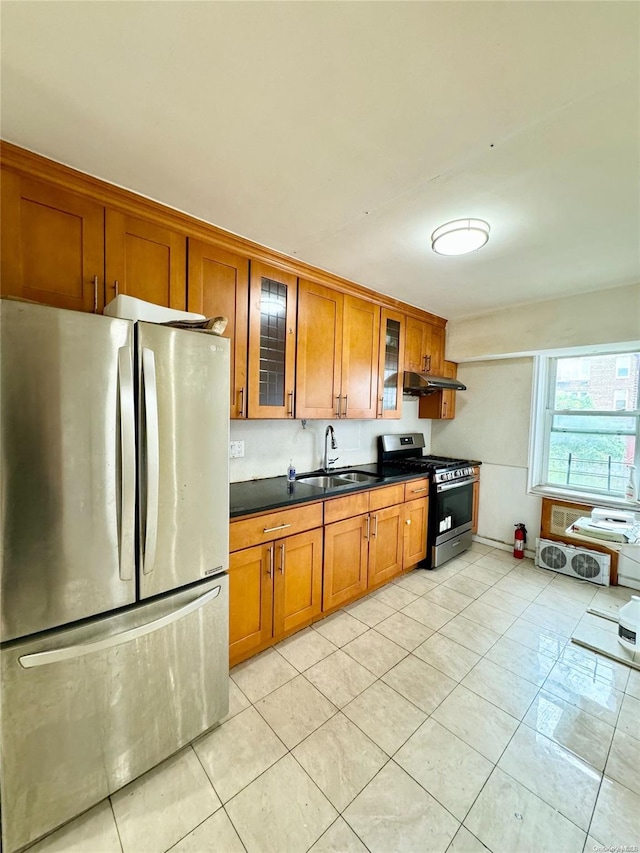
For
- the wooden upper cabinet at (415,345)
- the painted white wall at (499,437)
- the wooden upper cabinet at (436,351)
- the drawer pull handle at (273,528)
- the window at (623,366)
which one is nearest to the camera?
the drawer pull handle at (273,528)

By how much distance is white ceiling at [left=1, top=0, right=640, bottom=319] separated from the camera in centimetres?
89

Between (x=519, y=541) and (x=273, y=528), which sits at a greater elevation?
(x=273, y=528)

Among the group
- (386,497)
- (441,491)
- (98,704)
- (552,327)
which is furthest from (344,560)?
(552,327)

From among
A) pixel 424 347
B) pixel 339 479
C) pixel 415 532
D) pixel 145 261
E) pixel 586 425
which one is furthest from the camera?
pixel 424 347

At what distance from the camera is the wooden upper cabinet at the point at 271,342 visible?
7.09ft

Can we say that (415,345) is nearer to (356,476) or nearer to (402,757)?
(356,476)

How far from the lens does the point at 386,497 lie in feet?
8.93

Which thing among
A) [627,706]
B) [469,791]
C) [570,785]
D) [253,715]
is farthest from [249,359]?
[627,706]

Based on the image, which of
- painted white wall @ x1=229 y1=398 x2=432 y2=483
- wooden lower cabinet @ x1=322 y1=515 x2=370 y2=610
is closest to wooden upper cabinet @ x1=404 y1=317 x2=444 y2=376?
painted white wall @ x1=229 y1=398 x2=432 y2=483

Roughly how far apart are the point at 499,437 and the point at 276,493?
9.20ft

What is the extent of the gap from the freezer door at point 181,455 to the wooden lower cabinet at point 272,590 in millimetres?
352

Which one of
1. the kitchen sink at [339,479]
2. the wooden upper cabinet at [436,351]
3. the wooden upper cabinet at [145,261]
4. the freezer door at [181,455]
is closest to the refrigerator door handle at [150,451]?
the freezer door at [181,455]

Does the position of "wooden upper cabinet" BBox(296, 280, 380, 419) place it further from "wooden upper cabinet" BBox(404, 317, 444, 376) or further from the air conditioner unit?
the air conditioner unit

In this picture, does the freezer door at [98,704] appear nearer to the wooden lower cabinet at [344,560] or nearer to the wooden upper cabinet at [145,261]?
the wooden lower cabinet at [344,560]
